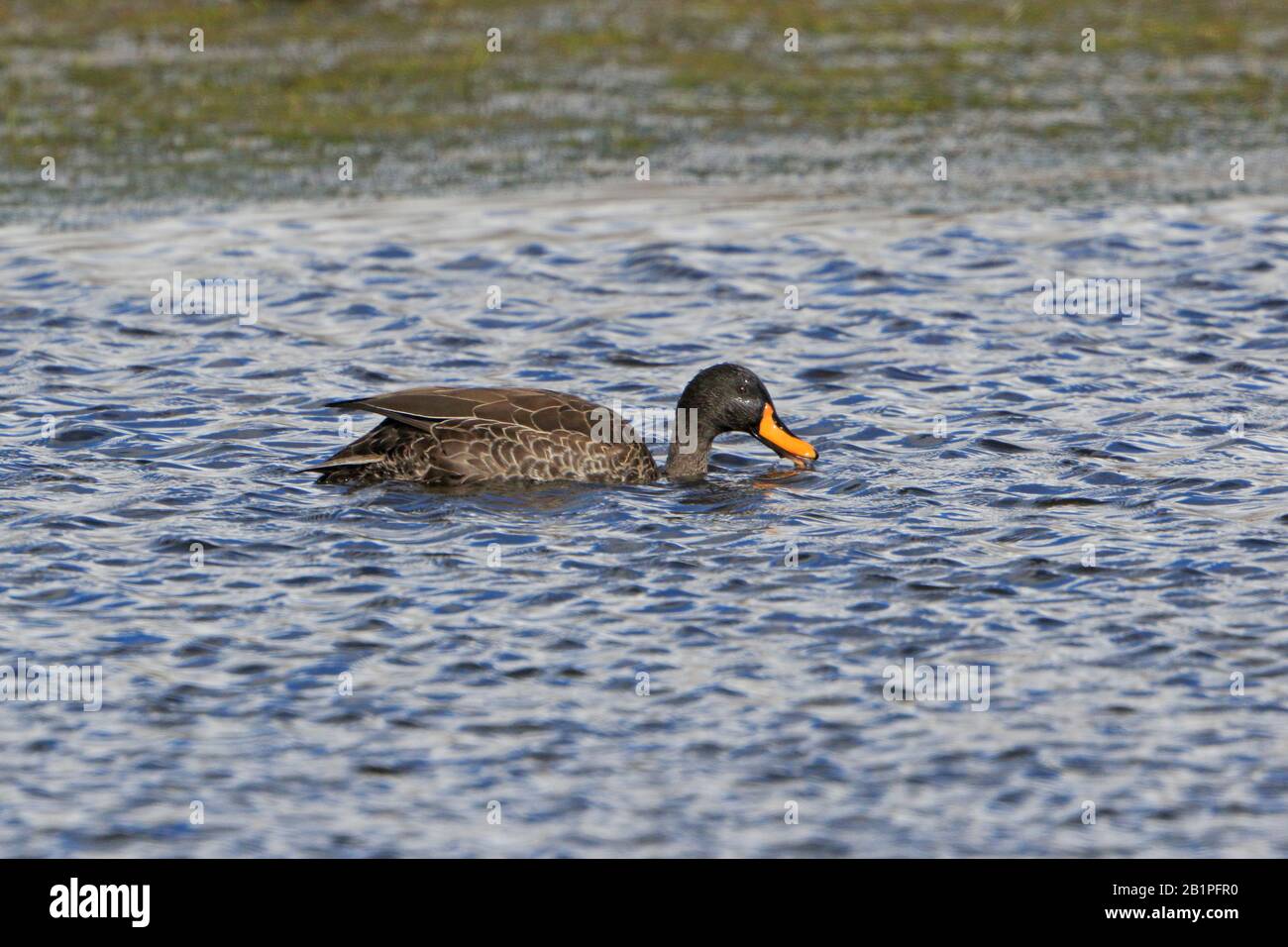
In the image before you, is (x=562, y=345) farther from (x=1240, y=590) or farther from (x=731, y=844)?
(x=731, y=844)

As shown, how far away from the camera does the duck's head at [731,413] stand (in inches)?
476

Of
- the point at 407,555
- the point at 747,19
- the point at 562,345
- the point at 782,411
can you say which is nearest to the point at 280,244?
the point at 562,345

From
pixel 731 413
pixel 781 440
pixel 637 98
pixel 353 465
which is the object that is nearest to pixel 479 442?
pixel 353 465

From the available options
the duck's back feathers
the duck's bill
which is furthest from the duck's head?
the duck's back feathers

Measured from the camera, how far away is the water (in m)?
7.42

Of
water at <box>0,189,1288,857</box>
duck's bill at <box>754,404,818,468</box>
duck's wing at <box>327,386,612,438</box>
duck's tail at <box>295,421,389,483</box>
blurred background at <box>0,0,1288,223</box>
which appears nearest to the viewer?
water at <box>0,189,1288,857</box>

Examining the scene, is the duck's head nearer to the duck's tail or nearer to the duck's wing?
the duck's wing

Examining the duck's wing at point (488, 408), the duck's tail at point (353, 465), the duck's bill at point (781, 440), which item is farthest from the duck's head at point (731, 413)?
the duck's tail at point (353, 465)

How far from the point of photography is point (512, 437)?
1169 cm

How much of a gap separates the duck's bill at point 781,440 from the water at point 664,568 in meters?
0.16

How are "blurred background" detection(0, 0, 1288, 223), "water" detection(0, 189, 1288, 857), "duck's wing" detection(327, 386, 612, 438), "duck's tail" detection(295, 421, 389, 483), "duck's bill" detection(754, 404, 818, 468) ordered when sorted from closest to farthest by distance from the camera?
"water" detection(0, 189, 1288, 857), "duck's tail" detection(295, 421, 389, 483), "duck's wing" detection(327, 386, 612, 438), "duck's bill" detection(754, 404, 818, 468), "blurred background" detection(0, 0, 1288, 223)

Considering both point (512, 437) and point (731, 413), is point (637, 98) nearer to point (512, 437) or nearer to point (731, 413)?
point (731, 413)

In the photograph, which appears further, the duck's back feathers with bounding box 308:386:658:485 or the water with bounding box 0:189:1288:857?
the duck's back feathers with bounding box 308:386:658:485

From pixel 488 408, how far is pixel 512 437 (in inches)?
9.4
